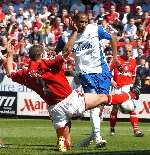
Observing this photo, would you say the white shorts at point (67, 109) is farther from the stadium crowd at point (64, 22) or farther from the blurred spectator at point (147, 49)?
the blurred spectator at point (147, 49)

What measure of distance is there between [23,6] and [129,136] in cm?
1689

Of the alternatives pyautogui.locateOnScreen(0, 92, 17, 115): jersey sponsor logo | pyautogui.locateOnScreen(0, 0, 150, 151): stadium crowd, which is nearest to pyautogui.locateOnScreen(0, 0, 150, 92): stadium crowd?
pyautogui.locateOnScreen(0, 0, 150, 151): stadium crowd

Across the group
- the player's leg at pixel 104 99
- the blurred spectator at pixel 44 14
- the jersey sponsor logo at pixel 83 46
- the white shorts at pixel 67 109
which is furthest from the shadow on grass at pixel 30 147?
the blurred spectator at pixel 44 14

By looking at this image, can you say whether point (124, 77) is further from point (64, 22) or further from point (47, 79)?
point (64, 22)

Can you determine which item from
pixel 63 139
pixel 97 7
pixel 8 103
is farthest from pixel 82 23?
pixel 97 7

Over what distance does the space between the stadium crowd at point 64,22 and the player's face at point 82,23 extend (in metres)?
10.4

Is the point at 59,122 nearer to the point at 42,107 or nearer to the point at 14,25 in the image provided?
the point at 42,107

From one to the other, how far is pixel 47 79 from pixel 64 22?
16.1m

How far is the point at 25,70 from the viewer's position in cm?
1184

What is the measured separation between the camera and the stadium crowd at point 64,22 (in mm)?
24344

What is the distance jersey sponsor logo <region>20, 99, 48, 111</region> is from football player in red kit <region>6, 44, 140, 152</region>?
10396 millimetres

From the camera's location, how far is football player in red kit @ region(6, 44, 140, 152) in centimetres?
1155

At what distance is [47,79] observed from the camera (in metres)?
11.7

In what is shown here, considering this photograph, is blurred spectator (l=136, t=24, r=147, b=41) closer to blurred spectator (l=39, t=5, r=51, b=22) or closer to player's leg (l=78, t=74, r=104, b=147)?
blurred spectator (l=39, t=5, r=51, b=22)
